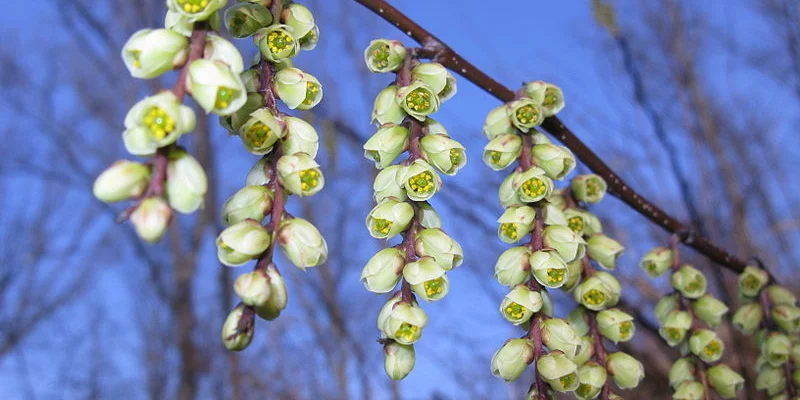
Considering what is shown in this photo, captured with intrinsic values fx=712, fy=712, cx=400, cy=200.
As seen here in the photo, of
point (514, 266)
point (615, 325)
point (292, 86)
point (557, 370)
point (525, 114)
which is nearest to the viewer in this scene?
point (292, 86)

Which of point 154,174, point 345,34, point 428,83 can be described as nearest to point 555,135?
point 428,83

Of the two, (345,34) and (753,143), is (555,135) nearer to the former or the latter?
(753,143)

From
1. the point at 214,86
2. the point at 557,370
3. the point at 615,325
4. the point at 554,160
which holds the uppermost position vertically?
the point at 214,86

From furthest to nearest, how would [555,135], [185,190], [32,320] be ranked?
[32,320] < [555,135] < [185,190]

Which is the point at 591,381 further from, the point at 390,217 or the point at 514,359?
the point at 390,217

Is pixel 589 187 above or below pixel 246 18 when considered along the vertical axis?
below

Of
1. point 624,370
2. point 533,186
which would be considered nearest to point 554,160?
point 533,186

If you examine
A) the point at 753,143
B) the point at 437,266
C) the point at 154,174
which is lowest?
the point at 753,143

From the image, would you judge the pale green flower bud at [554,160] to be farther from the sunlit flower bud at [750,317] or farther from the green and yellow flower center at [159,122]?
the sunlit flower bud at [750,317]
